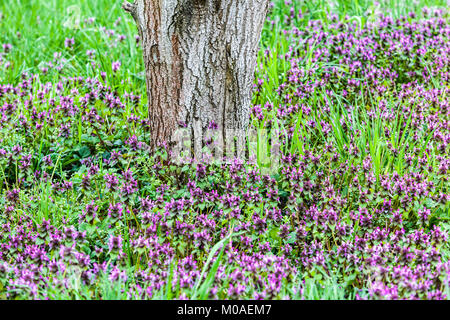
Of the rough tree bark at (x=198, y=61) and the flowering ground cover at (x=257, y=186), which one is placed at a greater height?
the rough tree bark at (x=198, y=61)

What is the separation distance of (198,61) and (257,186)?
88cm

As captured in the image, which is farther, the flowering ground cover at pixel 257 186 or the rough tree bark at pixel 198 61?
the rough tree bark at pixel 198 61

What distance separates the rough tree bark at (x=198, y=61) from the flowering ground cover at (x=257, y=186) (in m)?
0.30

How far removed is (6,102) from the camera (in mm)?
4484

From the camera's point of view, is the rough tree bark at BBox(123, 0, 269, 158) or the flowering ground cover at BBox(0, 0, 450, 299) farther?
the rough tree bark at BBox(123, 0, 269, 158)

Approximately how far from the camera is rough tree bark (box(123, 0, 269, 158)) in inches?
134

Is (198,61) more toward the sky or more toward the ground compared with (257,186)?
more toward the sky

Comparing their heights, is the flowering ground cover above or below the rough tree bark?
below

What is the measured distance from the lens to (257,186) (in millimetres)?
3525

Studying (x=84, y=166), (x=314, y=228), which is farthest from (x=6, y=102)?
(x=314, y=228)

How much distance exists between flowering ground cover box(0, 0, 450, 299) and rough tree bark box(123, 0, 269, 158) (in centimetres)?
30

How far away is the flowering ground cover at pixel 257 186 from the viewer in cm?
275

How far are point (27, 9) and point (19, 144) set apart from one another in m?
3.40

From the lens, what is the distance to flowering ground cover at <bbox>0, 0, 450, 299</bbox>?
275cm
